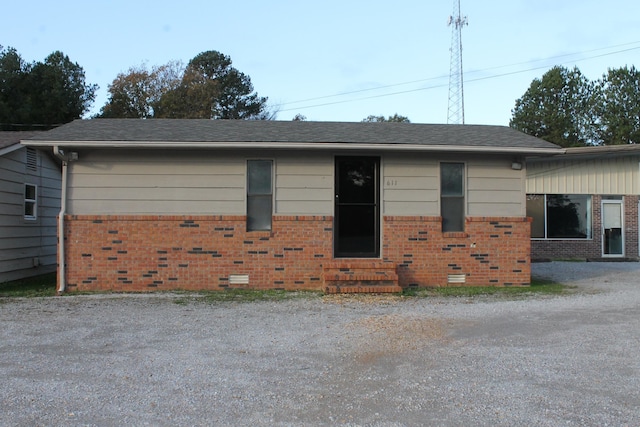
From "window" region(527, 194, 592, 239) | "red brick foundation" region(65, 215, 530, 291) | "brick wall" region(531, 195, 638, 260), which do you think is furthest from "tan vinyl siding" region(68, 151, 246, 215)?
"brick wall" region(531, 195, 638, 260)

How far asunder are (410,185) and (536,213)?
30.1ft

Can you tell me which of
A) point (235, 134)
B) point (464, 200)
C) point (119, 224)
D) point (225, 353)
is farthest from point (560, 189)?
point (225, 353)

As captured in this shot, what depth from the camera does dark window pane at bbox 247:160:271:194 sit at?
34.5 feet

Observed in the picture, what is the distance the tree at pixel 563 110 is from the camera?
34594 mm

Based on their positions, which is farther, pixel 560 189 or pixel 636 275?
pixel 560 189

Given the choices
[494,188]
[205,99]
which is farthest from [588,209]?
[205,99]

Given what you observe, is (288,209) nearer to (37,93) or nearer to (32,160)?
(32,160)

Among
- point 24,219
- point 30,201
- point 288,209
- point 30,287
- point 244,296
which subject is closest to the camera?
point 244,296

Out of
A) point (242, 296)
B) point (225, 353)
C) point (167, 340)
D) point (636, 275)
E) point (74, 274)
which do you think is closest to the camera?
point (225, 353)

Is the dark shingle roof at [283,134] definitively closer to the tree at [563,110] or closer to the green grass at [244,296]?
the green grass at [244,296]

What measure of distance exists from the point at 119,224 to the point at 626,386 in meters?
8.71

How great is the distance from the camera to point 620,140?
32.9 m

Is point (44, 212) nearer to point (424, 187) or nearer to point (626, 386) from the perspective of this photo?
point (424, 187)

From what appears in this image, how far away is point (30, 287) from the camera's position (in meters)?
10.9
